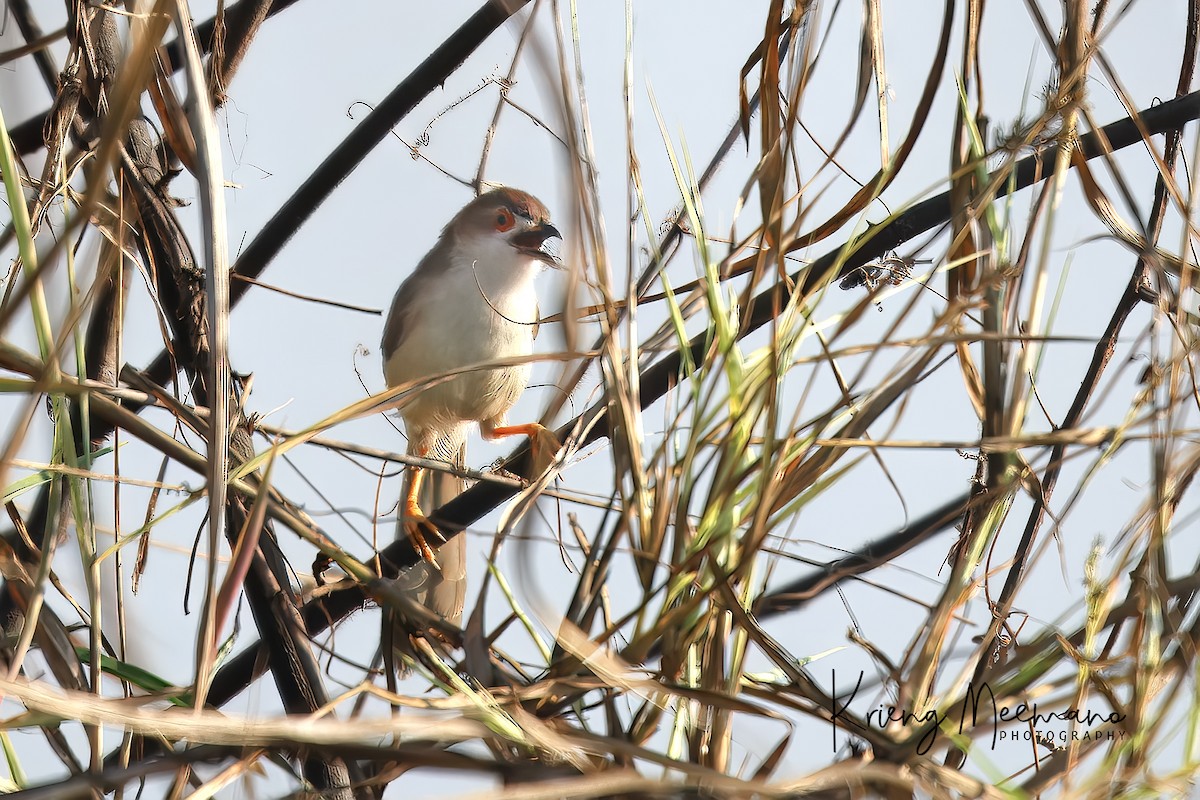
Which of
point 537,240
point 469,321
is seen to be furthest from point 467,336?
point 537,240

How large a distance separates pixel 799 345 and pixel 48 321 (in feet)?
2.87

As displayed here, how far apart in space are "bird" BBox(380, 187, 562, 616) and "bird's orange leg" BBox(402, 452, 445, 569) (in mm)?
15

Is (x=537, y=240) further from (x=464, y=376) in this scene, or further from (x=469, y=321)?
(x=464, y=376)

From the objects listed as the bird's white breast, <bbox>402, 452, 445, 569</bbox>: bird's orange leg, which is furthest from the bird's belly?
<bbox>402, 452, 445, 569</bbox>: bird's orange leg

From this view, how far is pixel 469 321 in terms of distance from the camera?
3.47 metres

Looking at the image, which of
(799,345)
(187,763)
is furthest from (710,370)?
(187,763)

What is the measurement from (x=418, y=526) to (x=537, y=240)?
5.01ft

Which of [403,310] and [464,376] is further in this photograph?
[403,310]

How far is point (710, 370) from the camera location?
1.36 metres

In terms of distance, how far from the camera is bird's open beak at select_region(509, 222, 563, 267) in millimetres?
3770

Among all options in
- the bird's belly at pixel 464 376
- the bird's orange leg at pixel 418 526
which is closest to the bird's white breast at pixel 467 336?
the bird's belly at pixel 464 376

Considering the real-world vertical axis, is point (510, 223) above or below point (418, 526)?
above

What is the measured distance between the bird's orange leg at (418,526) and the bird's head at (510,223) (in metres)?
0.82

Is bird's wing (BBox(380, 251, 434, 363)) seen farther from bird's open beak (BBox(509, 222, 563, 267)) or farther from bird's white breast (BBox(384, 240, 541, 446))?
bird's open beak (BBox(509, 222, 563, 267))
